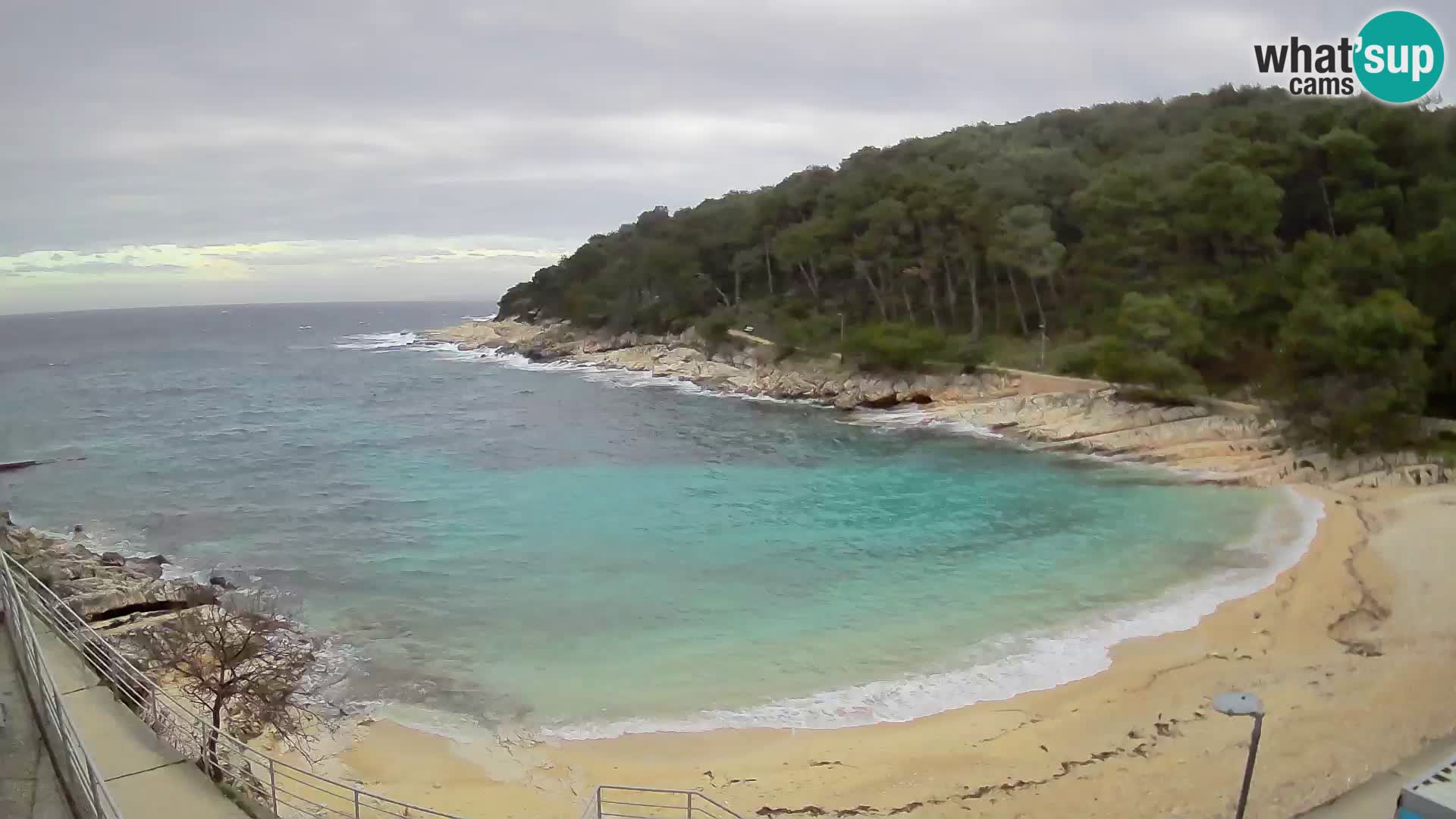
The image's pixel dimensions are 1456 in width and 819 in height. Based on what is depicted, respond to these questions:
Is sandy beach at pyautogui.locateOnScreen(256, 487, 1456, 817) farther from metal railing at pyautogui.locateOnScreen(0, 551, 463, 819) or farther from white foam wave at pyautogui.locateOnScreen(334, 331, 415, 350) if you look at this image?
white foam wave at pyautogui.locateOnScreen(334, 331, 415, 350)

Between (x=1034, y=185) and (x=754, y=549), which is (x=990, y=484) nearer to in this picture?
(x=754, y=549)

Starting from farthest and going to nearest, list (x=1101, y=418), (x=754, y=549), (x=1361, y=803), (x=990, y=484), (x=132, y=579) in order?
(x=1101, y=418), (x=990, y=484), (x=754, y=549), (x=132, y=579), (x=1361, y=803)

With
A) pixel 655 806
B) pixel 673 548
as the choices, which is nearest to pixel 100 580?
pixel 673 548

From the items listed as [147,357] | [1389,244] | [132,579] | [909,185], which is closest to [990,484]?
[1389,244]

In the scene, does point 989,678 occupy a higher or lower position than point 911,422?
lower

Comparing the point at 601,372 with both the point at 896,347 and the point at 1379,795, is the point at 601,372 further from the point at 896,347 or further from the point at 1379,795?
the point at 1379,795

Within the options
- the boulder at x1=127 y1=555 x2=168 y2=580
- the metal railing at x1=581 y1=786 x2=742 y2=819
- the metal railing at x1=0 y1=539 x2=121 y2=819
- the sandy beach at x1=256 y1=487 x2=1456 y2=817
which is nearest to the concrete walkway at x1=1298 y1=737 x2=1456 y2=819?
the sandy beach at x1=256 y1=487 x2=1456 y2=817

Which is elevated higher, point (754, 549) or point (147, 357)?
point (147, 357)
